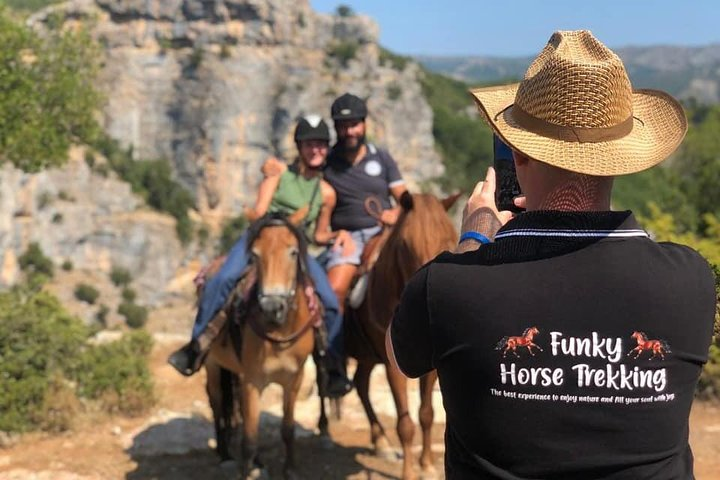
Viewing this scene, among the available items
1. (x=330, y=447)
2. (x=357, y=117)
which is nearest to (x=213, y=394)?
(x=330, y=447)

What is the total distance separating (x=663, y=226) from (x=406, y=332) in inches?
411

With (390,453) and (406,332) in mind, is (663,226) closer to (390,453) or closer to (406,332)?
(390,453)

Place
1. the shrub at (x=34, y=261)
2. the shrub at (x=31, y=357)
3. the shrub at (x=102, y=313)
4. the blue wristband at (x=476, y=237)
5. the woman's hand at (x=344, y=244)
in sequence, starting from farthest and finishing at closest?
the shrub at (x=102, y=313) → the shrub at (x=34, y=261) → the shrub at (x=31, y=357) → the woman's hand at (x=344, y=244) → the blue wristband at (x=476, y=237)

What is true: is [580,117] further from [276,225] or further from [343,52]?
[343,52]

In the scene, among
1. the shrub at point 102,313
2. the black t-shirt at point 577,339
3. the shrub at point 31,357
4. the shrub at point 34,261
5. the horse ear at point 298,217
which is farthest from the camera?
the shrub at point 102,313

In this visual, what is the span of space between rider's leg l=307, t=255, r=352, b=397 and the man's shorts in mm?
485

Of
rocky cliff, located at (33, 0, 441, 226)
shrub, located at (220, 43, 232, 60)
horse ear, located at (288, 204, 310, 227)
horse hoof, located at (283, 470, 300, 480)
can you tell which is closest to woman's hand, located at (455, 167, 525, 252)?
horse ear, located at (288, 204, 310, 227)

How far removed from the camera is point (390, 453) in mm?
6609

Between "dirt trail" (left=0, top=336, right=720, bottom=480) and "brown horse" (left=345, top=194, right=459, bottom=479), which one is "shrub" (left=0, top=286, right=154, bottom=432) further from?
"brown horse" (left=345, top=194, right=459, bottom=479)

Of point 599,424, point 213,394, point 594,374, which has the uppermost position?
point 594,374

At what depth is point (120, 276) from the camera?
63000mm

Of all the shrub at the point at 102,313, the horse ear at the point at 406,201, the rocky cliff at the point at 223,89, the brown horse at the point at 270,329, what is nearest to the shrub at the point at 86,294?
the shrub at the point at 102,313

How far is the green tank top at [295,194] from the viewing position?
237 inches

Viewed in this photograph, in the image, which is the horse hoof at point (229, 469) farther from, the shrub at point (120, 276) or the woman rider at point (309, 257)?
the shrub at point (120, 276)
